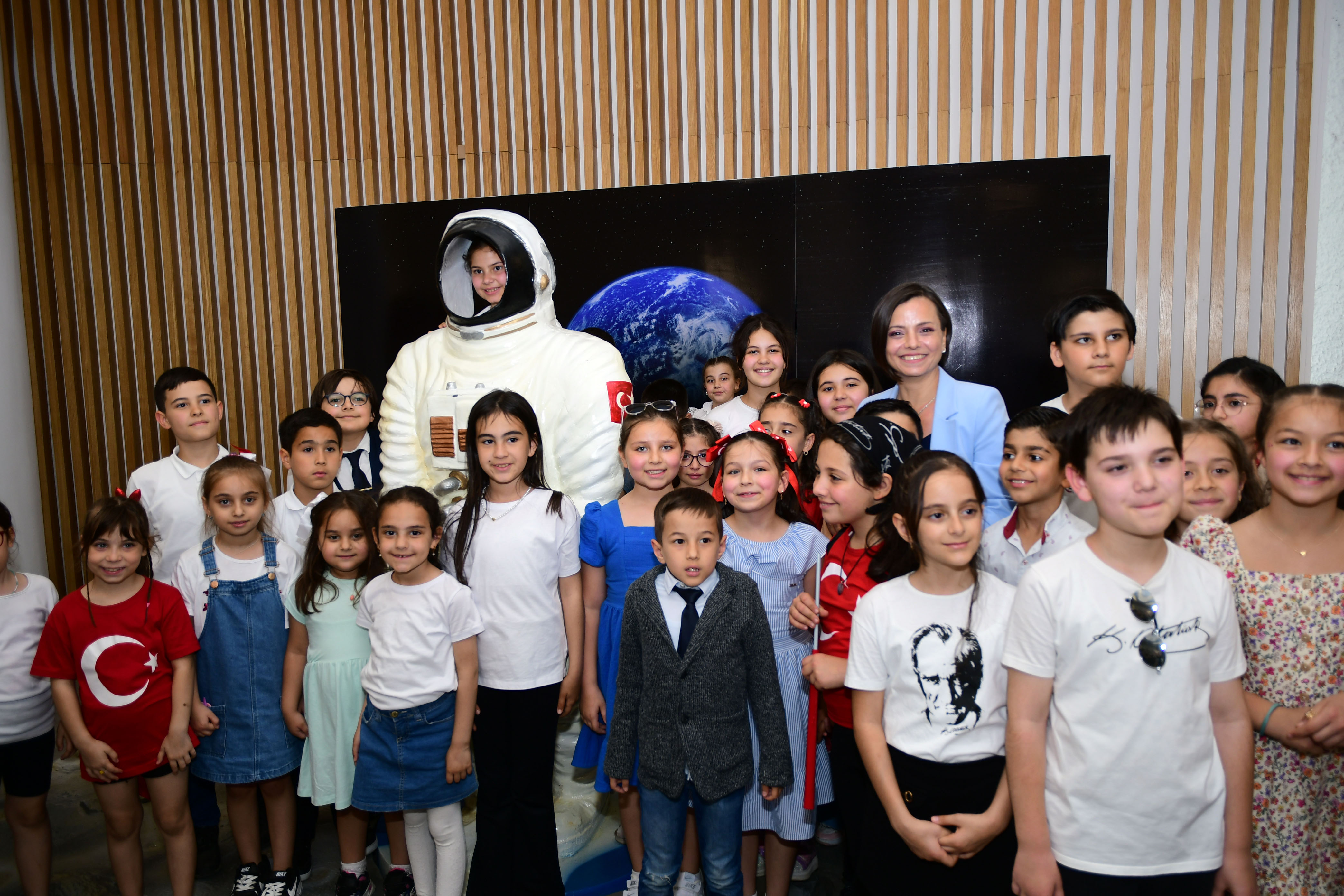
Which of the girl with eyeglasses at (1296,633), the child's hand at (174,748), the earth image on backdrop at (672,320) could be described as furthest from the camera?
the earth image on backdrop at (672,320)

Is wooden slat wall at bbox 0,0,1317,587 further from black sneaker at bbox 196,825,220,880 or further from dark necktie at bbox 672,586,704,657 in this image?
dark necktie at bbox 672,586,704,657

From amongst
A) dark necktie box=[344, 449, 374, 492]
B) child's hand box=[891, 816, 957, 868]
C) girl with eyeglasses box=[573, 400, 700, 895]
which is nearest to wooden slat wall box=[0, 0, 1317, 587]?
dark necktie box=[344, 449, 374, 492]

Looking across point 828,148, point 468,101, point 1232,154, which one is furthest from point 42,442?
point 1232,154

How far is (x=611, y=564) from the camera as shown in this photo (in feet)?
8.21

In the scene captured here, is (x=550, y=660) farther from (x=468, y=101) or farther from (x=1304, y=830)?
(x=468, y=101)

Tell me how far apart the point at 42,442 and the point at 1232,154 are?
6.78m

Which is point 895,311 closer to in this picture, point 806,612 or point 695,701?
point 806,612

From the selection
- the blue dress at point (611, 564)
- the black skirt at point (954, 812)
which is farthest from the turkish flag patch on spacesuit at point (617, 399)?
the black skirt at point (954, 812)

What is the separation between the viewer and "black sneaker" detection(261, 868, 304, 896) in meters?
2.52

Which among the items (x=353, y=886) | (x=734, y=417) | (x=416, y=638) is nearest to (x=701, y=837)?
(x=416, y=638)

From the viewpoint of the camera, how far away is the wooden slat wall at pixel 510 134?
383 centimetres

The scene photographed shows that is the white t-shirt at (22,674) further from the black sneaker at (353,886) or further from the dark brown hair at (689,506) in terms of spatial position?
the dark brown hair at (689,506)

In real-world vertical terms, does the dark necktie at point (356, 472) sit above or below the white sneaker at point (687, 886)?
above

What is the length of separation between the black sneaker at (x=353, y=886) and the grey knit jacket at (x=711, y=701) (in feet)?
3.26
